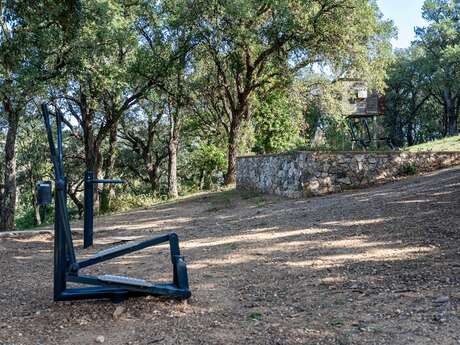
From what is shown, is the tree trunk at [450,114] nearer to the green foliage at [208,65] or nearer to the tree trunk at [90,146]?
the green foliage at [208,65]

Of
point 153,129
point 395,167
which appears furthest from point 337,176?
point 153,129

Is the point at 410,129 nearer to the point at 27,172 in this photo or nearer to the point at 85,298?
the point at 27,172

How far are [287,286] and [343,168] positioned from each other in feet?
24.2

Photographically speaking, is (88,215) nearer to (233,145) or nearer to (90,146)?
(233,145)

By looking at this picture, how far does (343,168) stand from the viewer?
11.1 m

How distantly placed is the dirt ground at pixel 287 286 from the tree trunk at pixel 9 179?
16.4ft

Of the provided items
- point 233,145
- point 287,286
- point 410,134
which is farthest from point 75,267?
point 410,134

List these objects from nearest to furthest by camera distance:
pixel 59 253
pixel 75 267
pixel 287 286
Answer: pixel 75 267 < pixel 59 253 < pixel 287 286

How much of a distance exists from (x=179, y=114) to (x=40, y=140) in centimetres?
828

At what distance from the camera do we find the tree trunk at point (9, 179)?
41.0 ft

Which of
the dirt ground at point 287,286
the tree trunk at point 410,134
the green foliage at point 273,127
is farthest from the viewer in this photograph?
the tree trunk at point 410,134

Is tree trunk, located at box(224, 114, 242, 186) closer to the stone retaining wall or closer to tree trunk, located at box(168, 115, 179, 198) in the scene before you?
tree trunk, located at box(168, 115, 179, 198)

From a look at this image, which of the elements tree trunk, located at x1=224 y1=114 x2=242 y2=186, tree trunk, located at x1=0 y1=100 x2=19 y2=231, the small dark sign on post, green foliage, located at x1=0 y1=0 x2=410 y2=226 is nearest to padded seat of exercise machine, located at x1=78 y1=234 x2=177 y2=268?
the small dark sign on post

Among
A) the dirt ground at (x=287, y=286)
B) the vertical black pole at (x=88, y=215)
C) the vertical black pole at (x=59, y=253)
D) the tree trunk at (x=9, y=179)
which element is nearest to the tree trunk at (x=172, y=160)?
the tree trunk at (x=9, y=179)
